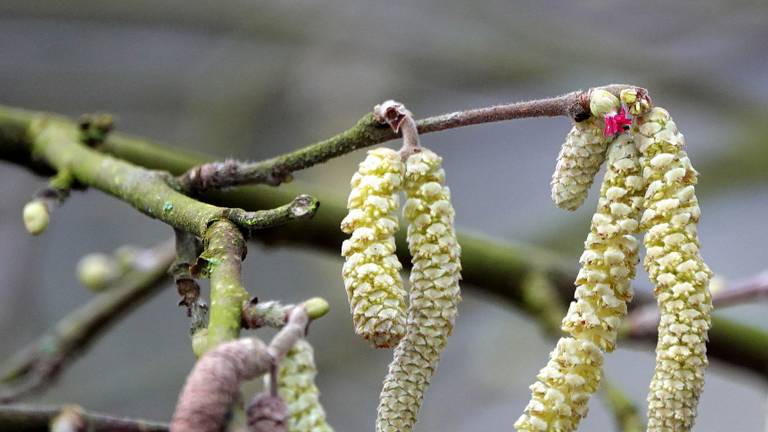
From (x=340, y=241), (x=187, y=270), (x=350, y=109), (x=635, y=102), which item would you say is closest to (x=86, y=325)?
(x=340, y=241)

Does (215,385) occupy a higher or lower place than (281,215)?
lower

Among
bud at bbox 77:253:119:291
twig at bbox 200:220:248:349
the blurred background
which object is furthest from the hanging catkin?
the blurred background

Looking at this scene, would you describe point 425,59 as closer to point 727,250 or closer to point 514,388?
point 514,388

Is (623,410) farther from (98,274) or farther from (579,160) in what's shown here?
(98,274)

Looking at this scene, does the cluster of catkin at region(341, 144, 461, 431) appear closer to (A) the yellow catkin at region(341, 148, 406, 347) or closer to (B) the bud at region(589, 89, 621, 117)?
(A) the yellow catkin at region(341, 148, 406, 347)

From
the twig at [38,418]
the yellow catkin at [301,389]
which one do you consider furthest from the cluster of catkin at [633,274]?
the twig at [38,418]

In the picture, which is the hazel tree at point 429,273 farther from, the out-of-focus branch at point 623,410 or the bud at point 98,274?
the bud at point 98,274
